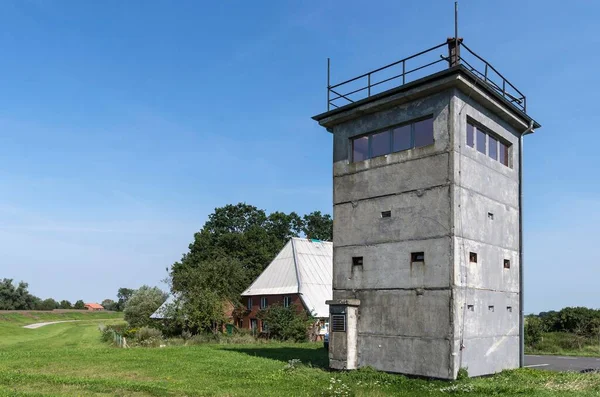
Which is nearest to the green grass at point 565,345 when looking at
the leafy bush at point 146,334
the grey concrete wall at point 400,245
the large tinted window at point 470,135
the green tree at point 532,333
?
the green tree at point 532,333

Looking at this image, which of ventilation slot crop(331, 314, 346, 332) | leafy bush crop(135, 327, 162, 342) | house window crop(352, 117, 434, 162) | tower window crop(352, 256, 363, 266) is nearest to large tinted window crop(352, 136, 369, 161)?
house window crop(352, 117, 434, 162)

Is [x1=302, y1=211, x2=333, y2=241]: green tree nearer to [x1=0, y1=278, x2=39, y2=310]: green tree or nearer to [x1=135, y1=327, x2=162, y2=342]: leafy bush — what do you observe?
[x1=135, y1=327, x2=162, y2=342]: leafy bush

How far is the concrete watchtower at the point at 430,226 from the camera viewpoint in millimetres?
19156

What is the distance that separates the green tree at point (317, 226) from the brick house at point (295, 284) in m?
36.1

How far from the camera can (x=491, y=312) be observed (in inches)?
812

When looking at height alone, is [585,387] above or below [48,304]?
above

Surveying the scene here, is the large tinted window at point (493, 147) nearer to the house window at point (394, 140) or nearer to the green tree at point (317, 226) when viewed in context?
the house window at point (394, 140)

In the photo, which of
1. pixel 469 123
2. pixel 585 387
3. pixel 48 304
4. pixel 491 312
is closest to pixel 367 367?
pixel 491 312

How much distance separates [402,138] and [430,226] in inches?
163

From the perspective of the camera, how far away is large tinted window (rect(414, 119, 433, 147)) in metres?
20.5

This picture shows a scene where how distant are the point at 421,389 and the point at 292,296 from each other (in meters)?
30.7

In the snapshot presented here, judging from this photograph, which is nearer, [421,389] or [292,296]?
[421,389]

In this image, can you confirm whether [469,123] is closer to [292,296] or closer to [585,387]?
[585,387]

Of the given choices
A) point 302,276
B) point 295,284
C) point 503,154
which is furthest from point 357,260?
point 302,276
